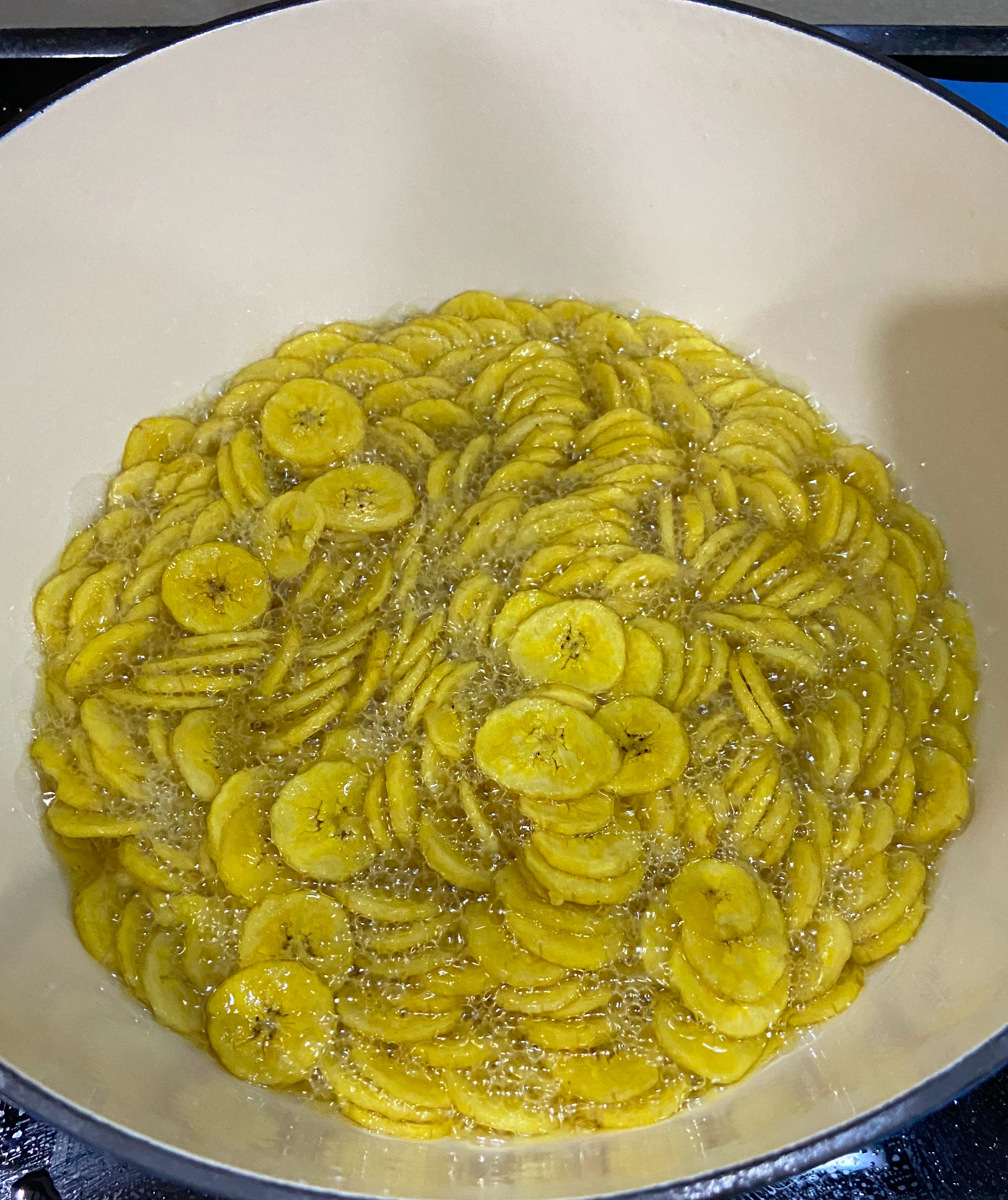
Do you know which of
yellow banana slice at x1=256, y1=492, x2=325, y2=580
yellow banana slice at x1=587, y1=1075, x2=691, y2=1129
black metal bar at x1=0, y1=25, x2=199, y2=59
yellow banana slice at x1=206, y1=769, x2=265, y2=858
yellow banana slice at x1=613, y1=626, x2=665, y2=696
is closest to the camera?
yellow banana slice at x1=587, y1=1075, x2=691, y2=1129

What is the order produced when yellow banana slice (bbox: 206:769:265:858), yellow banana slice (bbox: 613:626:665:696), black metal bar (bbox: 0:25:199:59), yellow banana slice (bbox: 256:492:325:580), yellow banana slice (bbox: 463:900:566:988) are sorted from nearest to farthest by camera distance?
yellow banana slice (bbox: 463:900:566:988), yellow banana slice (bbox: 206:769:265:858), yellow banana slice (bbox: 613:626:665:696), yellow banana slice (bbox: 256:492:325:580), black metal bar (bbox: 0:25:199:59)

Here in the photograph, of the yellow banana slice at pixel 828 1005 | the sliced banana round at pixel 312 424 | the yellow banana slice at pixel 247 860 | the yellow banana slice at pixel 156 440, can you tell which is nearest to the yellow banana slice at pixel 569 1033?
the yellow banana slice at pixel 828 1005

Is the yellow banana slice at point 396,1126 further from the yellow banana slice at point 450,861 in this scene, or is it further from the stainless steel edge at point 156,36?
the stainless steel edge at point 156,36

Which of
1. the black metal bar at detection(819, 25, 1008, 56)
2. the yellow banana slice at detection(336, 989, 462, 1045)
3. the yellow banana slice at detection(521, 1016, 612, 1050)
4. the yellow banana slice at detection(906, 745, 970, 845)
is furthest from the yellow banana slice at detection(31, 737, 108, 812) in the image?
the black metal bar at detection(819, 25, 1008, 56)

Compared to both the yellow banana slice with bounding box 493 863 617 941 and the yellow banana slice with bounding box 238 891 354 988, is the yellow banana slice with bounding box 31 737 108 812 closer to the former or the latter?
the yellow banana slice with bounding box 238 891 354 988

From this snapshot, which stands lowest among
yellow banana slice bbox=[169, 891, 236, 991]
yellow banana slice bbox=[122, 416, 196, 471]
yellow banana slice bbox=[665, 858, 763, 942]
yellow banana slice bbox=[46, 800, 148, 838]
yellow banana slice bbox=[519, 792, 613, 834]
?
yellow banana slice bbox=[665, 858, 763, 942]

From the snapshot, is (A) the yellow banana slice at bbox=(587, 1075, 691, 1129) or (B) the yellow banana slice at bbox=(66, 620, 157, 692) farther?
(B) the yellow banana slice at bbox=(66, 620, 157, 692)

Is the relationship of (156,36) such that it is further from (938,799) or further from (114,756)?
(938,799)

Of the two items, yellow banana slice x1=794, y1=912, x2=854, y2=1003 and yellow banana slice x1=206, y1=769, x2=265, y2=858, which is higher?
yellow banana slice x1=206, y1=769, x2=265, y2=858
